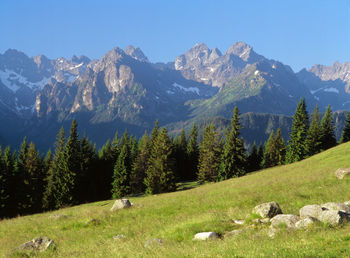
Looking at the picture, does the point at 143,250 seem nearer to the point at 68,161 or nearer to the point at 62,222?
the point at 62,222

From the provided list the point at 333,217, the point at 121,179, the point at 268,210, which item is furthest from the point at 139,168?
the point at 333,217

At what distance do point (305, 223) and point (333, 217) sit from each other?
111 centimetres

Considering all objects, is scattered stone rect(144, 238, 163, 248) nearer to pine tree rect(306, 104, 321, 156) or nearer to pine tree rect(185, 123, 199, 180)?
pine tree rect(306, 104, 321, 156)

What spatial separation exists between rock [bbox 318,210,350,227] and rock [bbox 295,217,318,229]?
1.17 feet

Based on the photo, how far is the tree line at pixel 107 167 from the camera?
54.7 metres

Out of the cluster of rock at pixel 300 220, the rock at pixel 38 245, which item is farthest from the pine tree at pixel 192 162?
the rock at pixel 38 245

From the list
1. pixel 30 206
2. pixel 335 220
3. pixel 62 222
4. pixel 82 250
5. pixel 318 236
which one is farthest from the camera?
pixel 30 206

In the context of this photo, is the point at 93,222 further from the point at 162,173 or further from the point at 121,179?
the point at 121,179

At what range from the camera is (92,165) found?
67.9 m

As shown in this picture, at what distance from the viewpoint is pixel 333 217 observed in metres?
10.6

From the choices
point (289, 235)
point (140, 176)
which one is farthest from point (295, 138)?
point (289, 235)

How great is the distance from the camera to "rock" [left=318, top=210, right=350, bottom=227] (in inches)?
411

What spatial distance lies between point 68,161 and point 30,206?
11.5 meters

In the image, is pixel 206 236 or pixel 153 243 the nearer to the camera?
pixel 153 243
